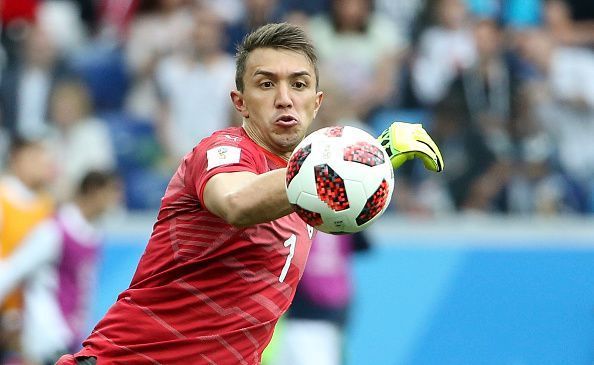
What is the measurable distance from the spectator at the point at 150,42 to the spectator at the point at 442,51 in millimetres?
2446

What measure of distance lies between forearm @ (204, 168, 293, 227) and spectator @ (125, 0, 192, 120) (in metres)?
8.02

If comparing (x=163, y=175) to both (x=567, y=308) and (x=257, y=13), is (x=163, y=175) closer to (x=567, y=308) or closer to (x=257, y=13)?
(x=257, y=13)

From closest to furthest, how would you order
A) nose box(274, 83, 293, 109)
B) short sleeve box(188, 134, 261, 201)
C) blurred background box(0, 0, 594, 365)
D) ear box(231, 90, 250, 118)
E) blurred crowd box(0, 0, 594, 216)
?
1. short sleeve box(188, 134, 261, 201)
2. nose box(274, 83, 293, 109)
3. ear box(231, 90, 250, 118)
4. blurred background box(0, 0, 594, 365)
5. blurred crowd box(0, 0, 594, 216)

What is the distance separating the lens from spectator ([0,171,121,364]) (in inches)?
351

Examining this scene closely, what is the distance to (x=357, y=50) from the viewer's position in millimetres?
12008

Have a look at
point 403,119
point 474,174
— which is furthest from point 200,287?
point 403,119

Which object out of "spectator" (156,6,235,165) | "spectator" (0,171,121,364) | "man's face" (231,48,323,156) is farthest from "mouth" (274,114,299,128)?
"spectator" (156,6,235,165)

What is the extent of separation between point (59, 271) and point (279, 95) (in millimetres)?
5008

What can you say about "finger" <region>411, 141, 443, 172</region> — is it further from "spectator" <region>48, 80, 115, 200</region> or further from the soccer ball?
"spectator" <region>48, 80, 115, 200</region>

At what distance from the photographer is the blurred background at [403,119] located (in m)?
10.7

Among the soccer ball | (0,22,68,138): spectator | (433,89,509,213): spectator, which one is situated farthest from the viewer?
(0,22,68,138): spectator

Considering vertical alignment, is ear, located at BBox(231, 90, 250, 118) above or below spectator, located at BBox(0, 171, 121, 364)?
above

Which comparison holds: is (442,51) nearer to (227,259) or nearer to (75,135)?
(75,135)

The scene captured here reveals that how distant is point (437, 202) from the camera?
11.3 metres
